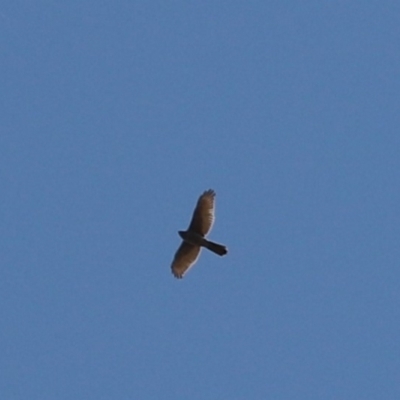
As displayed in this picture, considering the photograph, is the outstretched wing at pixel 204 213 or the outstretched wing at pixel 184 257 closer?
the outstretched wing at pixel 204 213

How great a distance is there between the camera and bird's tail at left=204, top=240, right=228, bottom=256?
120 ft

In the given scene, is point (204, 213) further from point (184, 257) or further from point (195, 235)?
point (184, 257)

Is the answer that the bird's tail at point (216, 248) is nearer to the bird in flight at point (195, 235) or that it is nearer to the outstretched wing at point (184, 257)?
the bird in flight at point (195, 235)

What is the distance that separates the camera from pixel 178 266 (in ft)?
127

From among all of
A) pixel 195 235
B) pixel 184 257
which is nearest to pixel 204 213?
pixel 195 235

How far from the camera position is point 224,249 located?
36.7m

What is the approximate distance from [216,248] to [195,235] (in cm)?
136

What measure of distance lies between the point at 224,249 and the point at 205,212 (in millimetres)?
2146

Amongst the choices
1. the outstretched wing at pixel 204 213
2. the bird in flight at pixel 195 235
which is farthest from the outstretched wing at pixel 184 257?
the outstretched wing at pixel 204 213

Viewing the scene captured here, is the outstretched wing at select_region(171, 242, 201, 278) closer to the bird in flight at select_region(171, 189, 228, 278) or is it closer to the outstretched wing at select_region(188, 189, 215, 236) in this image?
the bird in flight at select_region(171, 189, 228, 278)

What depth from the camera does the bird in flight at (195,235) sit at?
3822 centimetres

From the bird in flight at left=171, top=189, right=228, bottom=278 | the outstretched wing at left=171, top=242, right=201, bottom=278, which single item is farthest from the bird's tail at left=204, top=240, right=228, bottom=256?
the outstretched wing at left=171, top=242, right=201, bottom=278

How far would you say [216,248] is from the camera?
1455 inches

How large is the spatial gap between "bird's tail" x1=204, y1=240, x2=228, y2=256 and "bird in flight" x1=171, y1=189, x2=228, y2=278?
0.28 meters
